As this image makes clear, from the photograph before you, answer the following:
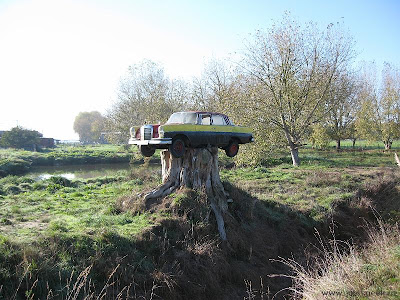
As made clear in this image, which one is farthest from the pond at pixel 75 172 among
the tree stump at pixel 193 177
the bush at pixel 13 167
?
the tree stump at pixel 193 177

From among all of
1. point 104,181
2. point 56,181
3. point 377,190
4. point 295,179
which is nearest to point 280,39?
point 295,179

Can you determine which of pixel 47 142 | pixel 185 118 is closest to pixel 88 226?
pixel 185 118

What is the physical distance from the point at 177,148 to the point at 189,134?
1.78ft

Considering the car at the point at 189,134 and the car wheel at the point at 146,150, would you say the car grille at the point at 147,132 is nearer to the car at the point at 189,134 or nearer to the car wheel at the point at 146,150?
the car at the point at 189,134

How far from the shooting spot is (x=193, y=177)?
9586 mm

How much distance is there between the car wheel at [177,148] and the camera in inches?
340

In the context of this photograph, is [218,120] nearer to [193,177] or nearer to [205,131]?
[205,131]

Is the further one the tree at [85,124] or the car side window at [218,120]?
the tree at [85,124]

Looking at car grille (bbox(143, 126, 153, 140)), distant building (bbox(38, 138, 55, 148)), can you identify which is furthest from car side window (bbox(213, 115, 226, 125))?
distant building (bbox(38, 138, 55, 148))

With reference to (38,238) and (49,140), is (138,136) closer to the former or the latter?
(38,238)

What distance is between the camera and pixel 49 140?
6222 cm

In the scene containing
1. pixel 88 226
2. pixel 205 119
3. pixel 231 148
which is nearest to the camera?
pixel 88 226

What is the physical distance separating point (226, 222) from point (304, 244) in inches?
112

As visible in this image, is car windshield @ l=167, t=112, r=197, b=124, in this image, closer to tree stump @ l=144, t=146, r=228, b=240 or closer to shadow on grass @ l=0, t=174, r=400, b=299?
tree stump @ l=144, t=146, r=228, b=240
